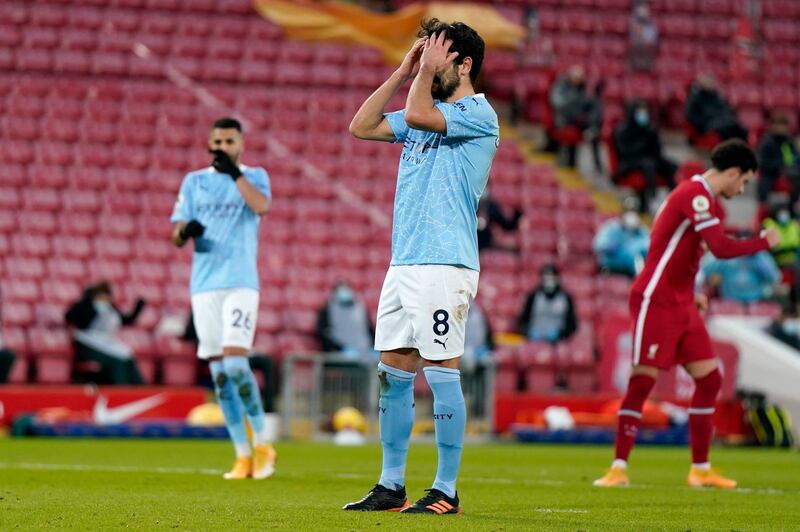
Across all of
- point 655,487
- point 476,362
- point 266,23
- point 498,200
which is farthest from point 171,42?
point 655,487

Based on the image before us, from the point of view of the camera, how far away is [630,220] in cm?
1867

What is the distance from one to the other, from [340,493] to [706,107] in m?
16.5

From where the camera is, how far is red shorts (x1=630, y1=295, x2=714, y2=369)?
888 centimetres

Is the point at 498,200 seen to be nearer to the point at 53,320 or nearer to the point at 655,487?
the point at 53,320

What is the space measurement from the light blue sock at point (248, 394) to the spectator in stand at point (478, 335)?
7703mm

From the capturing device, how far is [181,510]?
247 inches

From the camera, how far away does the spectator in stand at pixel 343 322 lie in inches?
683

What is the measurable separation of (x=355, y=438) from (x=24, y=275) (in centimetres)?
568

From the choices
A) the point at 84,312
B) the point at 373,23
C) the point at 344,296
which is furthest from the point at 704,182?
the point at 373,23

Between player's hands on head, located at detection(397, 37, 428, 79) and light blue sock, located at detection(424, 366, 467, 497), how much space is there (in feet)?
4.33

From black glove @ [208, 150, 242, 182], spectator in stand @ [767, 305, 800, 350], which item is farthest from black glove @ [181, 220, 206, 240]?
spectator in stand @ [767, 305, 800, 350]

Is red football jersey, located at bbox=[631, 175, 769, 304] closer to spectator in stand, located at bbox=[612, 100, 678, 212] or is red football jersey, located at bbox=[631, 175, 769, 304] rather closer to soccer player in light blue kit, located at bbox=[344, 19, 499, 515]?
soccer player in light blue kit, located at bbox=[344, 19, 499, 515]

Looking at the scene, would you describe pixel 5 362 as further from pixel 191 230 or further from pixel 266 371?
pixel 191 230

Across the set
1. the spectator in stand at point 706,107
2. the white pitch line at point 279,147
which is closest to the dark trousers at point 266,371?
the white pitch line at point 279,147
